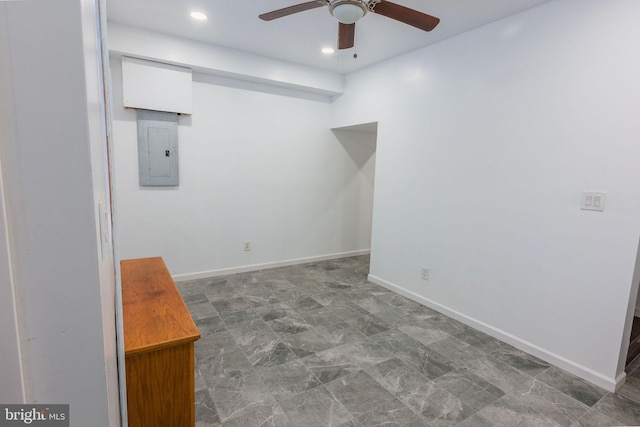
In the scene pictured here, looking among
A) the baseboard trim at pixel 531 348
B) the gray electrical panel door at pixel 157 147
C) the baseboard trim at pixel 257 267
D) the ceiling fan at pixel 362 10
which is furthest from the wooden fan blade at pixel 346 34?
the baseboard trim at pixel 257 267

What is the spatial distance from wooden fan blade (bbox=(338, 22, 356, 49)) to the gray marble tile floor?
233 cm

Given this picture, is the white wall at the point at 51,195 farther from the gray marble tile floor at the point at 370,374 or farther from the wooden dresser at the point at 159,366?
the gray marble tile floor at the point at 370,374

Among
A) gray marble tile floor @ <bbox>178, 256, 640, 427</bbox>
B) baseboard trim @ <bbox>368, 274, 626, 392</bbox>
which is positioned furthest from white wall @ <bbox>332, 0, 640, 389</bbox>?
gray marble tile floor @ <bbox>178, 256, 640, 427</bbox>

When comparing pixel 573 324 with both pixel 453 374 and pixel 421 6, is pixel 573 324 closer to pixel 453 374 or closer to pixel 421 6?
pixel 453 374

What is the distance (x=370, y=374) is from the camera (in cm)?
219

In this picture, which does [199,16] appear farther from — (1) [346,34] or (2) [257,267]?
(2) [257,267]

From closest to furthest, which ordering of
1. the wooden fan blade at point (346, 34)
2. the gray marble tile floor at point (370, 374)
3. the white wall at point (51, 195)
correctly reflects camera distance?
the white wall at point (51, 195) < the gray marble tile floor at point (370, 374) < the wooden fan blade at point (346, 34)

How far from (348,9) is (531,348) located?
2.79 m

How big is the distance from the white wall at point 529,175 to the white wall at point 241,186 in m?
1.40

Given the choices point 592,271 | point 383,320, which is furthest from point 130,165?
point 592,271

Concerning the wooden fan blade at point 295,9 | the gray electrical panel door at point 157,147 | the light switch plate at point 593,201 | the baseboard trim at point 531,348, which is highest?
the wooden fan blade at point 295,9

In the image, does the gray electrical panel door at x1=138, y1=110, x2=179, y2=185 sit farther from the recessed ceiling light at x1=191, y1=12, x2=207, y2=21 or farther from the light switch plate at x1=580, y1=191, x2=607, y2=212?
the light switch plate at x1=580, y1=191, x2=607, y2=212

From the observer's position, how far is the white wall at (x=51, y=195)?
42cm

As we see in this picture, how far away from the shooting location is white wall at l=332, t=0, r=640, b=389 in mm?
2043
